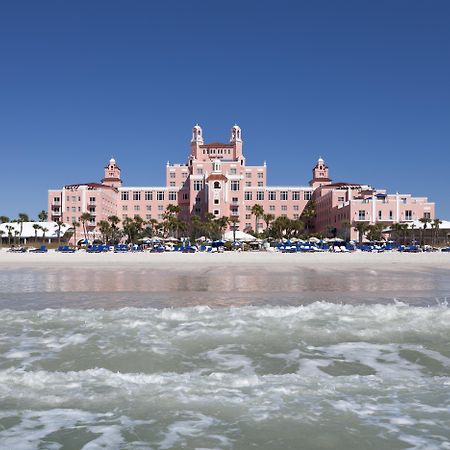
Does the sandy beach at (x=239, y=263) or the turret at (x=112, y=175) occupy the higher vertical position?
the turret at (x=112, y=175)

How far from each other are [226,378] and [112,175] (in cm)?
10866

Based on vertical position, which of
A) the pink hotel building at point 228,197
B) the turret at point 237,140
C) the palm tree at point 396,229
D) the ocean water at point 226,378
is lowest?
the ocean water at point 226,378

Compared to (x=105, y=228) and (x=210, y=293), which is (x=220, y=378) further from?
(x=105, y=228)

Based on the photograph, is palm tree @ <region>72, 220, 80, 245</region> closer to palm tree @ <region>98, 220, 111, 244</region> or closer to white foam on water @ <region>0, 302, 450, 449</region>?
palm tree @ <region>98, 220, 111, 244</region>

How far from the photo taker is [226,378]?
6.46m

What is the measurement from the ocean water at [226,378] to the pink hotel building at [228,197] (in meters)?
72.8

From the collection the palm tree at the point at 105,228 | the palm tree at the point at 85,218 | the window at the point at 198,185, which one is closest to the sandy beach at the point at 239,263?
the palm tree at the point at 105,228

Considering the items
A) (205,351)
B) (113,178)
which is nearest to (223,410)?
(205,351)

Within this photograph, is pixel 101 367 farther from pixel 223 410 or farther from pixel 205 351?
pixel 223 410

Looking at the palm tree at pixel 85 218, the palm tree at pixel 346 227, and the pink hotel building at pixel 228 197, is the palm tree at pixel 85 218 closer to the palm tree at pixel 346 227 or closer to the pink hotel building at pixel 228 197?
the pink hotel building at pixel 228 197

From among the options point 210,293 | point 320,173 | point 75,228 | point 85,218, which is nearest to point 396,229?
point 320,173

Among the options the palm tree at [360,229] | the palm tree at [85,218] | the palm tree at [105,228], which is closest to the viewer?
the palm tree at [360,229]

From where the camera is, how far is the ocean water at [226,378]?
464cm

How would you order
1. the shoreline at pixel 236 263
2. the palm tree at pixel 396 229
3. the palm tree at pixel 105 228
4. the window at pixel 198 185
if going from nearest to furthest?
the shoreline at pixel 236 263 → the palm tree at pixel 396 229 → the palm tree at pixel 105 228 → the window at pixel 198 185
